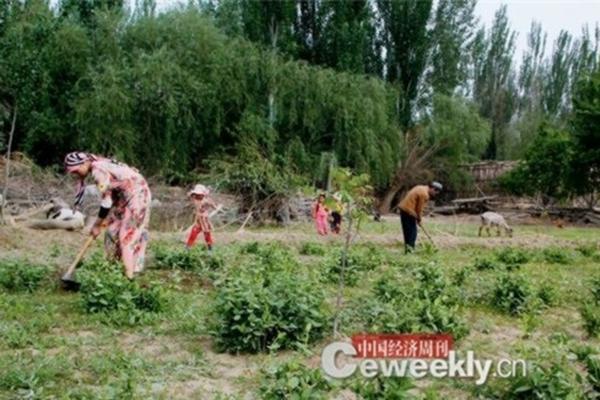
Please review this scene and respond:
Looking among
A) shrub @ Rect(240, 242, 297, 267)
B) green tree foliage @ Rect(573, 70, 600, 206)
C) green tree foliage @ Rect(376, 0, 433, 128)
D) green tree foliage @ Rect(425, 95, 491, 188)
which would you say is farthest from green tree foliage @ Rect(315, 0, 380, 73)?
shrub @ Rect(240, 242, 297, 267)

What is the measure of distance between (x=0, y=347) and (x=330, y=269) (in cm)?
A: 453

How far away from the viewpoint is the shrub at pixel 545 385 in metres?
3.84

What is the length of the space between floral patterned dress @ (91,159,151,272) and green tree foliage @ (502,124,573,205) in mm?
22887

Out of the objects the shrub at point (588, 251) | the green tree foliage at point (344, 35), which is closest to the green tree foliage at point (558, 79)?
Answer: the green tree foliage at point (344, 35)

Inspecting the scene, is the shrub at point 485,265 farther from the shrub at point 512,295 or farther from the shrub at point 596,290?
the shrub at point 512,295

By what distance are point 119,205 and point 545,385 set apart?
482cm

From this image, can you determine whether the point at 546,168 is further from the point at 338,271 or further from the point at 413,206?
the point at 338,271

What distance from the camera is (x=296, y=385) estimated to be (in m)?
3.62

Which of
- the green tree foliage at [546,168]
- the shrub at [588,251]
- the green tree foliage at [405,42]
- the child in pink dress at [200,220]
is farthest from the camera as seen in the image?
the green tree foliage at [405,42]

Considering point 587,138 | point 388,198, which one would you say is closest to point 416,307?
point 587,138

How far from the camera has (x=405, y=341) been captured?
4734 mm

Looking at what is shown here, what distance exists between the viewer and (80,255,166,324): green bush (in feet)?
20.5

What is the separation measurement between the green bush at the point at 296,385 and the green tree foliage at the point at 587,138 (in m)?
24.2

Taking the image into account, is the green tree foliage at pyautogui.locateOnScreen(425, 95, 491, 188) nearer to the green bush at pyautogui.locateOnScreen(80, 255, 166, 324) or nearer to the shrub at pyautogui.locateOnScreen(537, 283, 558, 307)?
the shrub at pyautogui.locateOnScreen(537, 283, 558, 307)
